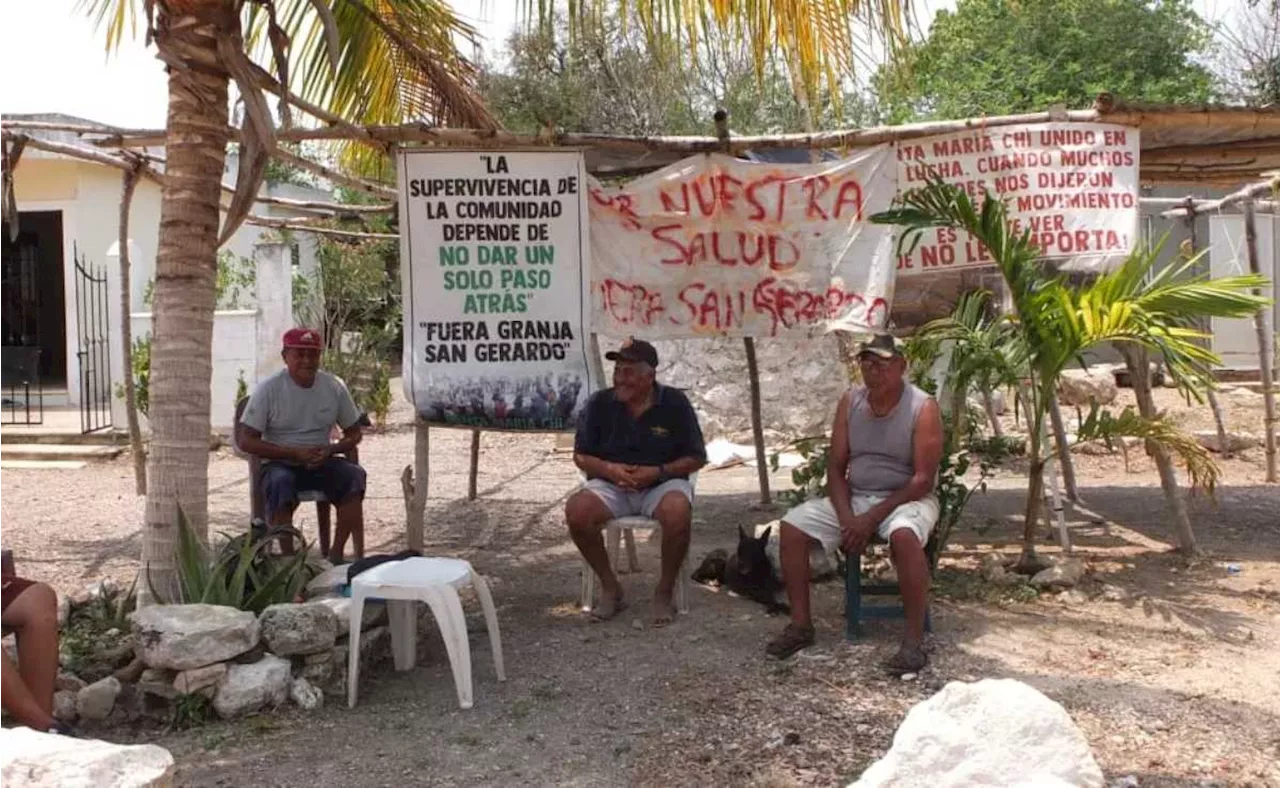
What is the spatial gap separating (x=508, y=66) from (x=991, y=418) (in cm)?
1454

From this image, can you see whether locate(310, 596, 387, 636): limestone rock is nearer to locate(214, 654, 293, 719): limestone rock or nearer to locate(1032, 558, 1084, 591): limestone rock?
locate(214, 654, 293, 719): limestone rock

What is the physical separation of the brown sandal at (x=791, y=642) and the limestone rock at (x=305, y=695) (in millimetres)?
1812

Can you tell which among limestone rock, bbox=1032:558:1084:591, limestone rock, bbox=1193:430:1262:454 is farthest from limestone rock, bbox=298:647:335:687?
limestone rock, bbox=1193:430:1262:454

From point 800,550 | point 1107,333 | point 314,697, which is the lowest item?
point 314,697

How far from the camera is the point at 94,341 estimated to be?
1478cm

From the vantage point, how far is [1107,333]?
607 cm

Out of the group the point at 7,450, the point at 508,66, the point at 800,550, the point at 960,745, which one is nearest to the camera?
the point at 960,745

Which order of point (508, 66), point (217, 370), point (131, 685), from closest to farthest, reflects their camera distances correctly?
point (131, 685), point (217, 370), point (508, 66)

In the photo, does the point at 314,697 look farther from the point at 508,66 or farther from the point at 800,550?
the point at 508,66

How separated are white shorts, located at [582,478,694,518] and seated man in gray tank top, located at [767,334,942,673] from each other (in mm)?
652

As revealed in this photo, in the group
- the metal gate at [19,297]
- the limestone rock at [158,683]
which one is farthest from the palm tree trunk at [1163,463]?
the metal gate at [19,297]

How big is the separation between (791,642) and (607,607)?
106 cm


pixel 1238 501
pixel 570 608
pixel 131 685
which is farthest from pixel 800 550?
pixel 1238 501

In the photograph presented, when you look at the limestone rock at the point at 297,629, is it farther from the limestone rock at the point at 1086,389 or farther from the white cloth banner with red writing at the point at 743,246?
the limestone rock at the point at 1086,389
